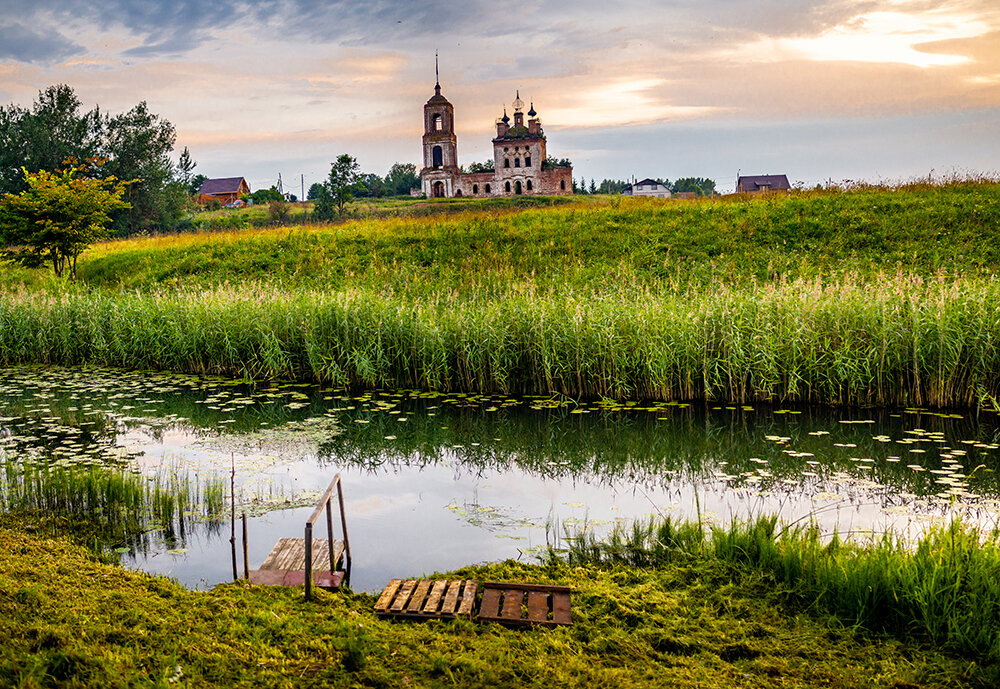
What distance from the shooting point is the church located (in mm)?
72688

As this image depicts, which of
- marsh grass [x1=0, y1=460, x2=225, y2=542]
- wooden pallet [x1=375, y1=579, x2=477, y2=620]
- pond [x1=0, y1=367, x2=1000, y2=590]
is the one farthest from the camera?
marsh grass [x1=0, y1=460, x2=225, y2=542]

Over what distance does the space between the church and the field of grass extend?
68283 mm

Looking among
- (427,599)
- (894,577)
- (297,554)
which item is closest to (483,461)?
(297,554)

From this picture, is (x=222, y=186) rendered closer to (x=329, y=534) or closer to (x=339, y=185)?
(x=339, y=185)

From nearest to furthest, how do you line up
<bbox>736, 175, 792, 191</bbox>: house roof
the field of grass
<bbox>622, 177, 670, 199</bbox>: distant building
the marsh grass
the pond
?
the field of grass
the pond
the marsh grass
<bbox>736, 175, 792, 191</bbox>: house roof
<bbox>622, 177, 670, 199</bbox>: distant building

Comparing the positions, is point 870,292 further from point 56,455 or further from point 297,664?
point 56,455

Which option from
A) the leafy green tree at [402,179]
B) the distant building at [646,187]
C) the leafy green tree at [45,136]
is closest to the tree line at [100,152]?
the leafy green tree at [45,136]

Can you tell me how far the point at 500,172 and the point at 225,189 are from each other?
31396mm

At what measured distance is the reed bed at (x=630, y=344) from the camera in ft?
33.6

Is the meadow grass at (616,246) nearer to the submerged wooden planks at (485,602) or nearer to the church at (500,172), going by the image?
the submerged wooden planks at (485,602)

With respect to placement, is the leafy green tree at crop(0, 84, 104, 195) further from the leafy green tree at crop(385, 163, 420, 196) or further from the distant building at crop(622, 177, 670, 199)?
the distant building at crop(622, 177, 670, 199)

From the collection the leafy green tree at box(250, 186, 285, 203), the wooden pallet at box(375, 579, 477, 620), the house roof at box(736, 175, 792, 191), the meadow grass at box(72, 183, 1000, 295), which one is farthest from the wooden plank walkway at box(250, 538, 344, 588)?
the house roof at box(736, 175, 792, 191)

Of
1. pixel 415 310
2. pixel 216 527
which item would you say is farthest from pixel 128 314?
pixel 216 527

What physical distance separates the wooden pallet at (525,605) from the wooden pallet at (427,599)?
0.12m
